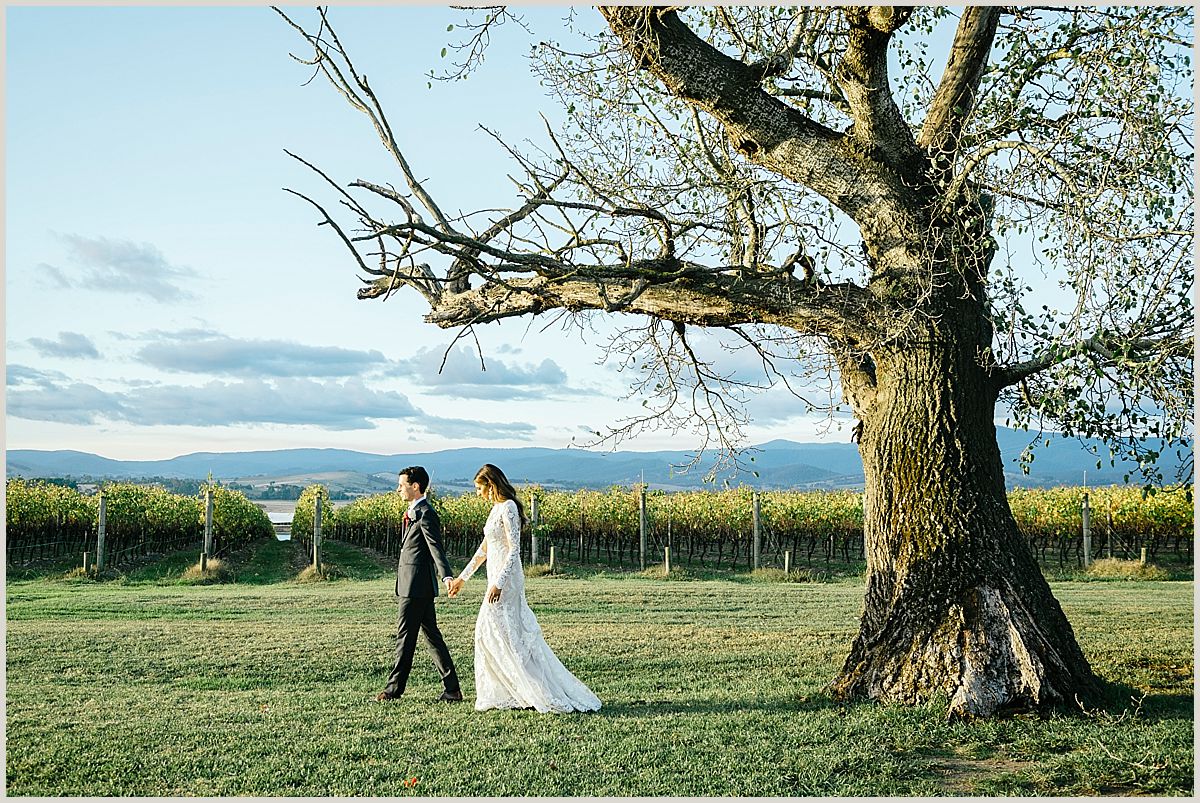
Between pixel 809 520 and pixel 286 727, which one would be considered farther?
pixel 809 520

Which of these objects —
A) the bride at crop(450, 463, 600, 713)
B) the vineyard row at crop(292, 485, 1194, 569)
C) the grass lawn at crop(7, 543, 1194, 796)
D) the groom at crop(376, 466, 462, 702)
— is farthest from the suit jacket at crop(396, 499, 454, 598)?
the vineyard row at crop(292, 485, 1194, 569)

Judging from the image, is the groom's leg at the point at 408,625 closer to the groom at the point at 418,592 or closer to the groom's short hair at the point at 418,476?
the groom at the point at 418,592

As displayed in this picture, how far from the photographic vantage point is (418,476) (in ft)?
27.3

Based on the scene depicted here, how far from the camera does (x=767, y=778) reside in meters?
6.02

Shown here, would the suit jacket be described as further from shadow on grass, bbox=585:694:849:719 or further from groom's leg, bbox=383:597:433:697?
shadow on grass, bbox=585:694:849:719

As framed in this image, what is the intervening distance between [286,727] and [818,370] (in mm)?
5366

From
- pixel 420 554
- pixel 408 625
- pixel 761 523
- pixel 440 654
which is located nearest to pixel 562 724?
pixel 440 654

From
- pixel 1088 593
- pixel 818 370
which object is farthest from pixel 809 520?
Answer: pixel 818 370

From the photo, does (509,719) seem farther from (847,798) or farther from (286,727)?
(847,798)

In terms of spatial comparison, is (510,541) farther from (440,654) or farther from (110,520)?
(110,520)

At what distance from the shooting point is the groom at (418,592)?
8047mm

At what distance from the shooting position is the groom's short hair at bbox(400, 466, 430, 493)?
827 centimetres

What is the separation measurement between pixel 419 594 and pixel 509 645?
0.92 m

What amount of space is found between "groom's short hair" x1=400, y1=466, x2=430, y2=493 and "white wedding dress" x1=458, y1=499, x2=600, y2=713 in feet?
2.66
